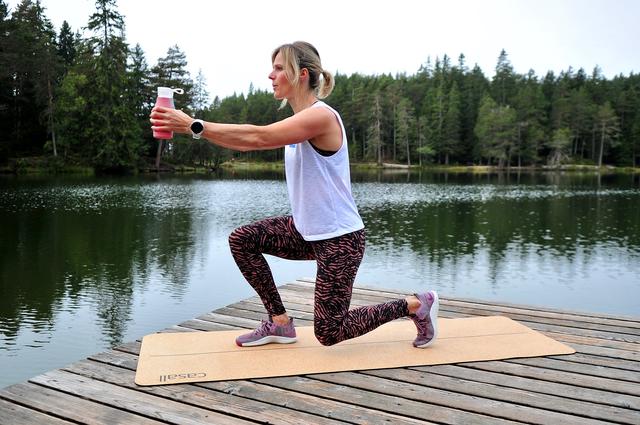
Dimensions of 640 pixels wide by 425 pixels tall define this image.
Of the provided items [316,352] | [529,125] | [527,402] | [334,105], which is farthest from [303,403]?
[334,105]

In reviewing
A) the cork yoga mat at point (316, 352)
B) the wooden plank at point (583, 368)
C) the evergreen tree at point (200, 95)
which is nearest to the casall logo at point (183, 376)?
the cork yoga mat at point (316, 352)

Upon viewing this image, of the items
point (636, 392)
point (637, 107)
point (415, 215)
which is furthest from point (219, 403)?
point (637, 107)

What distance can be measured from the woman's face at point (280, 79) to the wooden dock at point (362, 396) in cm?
152

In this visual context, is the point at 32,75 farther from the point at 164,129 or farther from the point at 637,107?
the point at 637,107

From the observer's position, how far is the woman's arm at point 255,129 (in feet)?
7.82

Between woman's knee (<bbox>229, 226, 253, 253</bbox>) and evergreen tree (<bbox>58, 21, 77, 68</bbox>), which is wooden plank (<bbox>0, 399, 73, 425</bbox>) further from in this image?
evergreen tree (<bbox>58, 21, 77, 68</bbox>)

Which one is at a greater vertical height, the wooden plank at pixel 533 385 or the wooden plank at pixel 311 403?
the wooden plank at pixel 533 385

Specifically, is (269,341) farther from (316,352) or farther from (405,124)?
(405,124)

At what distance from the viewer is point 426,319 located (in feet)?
10.5

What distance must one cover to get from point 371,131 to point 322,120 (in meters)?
72.7

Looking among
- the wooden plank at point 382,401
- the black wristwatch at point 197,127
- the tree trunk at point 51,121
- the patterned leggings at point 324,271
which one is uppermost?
the tree trunk at point 51,121

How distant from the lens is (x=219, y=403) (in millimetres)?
2473

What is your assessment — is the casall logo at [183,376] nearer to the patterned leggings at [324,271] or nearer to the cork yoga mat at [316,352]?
the cork yoga mat at [316,352]

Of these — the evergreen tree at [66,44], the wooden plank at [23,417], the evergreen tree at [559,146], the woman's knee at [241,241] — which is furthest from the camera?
the evergreen tree at [559,146]
